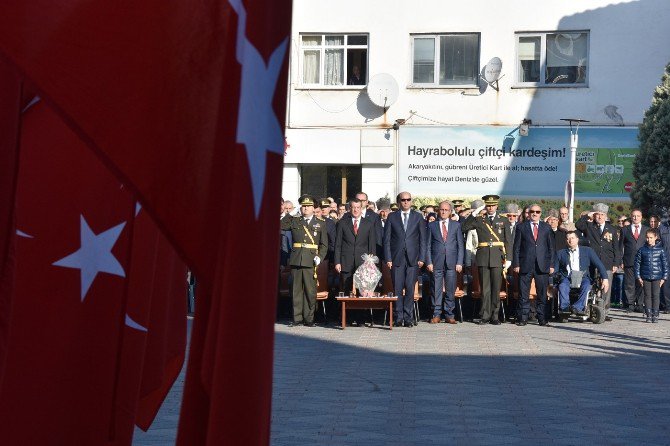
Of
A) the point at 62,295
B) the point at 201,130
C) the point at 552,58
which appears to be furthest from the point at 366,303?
the point at 201,130

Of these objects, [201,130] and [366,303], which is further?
[366,303]

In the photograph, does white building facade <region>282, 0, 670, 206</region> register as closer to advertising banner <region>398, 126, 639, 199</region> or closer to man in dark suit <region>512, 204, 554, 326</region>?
advertising banner <region>398, 126, 639, 199</region>

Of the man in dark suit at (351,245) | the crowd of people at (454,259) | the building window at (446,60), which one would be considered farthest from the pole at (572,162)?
the man in dark suit at (351,245)

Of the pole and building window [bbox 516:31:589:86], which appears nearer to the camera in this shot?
the pole

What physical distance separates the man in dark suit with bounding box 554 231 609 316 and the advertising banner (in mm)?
9180

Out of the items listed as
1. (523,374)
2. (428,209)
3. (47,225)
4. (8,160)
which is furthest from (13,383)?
(428,209)

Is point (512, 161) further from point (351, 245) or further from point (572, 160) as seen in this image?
point (351, 245)

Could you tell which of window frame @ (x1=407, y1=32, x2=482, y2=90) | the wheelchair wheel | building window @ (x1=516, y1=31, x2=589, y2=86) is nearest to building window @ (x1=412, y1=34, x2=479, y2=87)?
window frame @ (x1=407, y1=32, x2=482, y2=90)

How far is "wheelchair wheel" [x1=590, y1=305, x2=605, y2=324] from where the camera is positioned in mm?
18984

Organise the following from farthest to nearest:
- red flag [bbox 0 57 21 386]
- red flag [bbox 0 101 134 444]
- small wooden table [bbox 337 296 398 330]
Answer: small wooden table [bbox 337 296 398 330] → red flag [bbox 0 101 134 444] → red flag [bbox 0 57 21 386]

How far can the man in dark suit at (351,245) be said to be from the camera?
1808 cm

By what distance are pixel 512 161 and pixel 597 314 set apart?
9988mm

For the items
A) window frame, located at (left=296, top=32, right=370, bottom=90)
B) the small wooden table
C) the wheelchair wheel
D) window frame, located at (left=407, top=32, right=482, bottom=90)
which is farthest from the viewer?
window frame, located at (left=296, top=32, right=370, bottom=90)

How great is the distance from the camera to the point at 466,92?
29.0 meters
